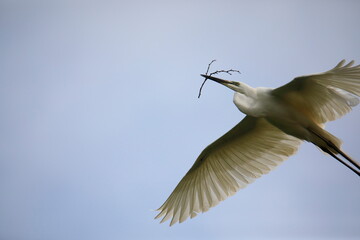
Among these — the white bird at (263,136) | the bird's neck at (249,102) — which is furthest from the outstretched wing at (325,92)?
the bird's neck at (249,102)

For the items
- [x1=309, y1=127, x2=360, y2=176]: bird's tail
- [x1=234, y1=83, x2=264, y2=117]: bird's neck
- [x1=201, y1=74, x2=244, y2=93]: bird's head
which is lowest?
[x1=309, y1=127, x2=360, y2=176]: bird's tail

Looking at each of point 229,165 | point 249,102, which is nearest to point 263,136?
point 229,165

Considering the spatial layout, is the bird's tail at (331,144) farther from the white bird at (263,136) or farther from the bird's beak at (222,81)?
the bird's beak at (222,81)

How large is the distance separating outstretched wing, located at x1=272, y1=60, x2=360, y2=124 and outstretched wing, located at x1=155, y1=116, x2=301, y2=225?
3.30 feet

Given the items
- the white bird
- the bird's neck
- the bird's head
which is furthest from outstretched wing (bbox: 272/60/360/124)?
the bird's head

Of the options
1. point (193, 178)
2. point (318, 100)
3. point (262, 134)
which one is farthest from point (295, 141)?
point (193, 178)

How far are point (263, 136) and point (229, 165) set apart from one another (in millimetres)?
778

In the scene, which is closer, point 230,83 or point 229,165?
point 230,83

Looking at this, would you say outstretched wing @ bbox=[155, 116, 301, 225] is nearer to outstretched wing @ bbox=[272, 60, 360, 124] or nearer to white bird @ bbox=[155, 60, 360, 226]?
white bird @ bbox=[155, 60, 360, 226]

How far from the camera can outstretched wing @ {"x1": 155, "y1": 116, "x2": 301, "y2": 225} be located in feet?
32.5

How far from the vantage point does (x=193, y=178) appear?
10.3 metres

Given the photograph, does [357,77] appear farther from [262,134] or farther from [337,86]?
[262,134]

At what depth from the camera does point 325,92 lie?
863cm

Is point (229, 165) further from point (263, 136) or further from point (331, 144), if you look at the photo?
point (331, 144)
